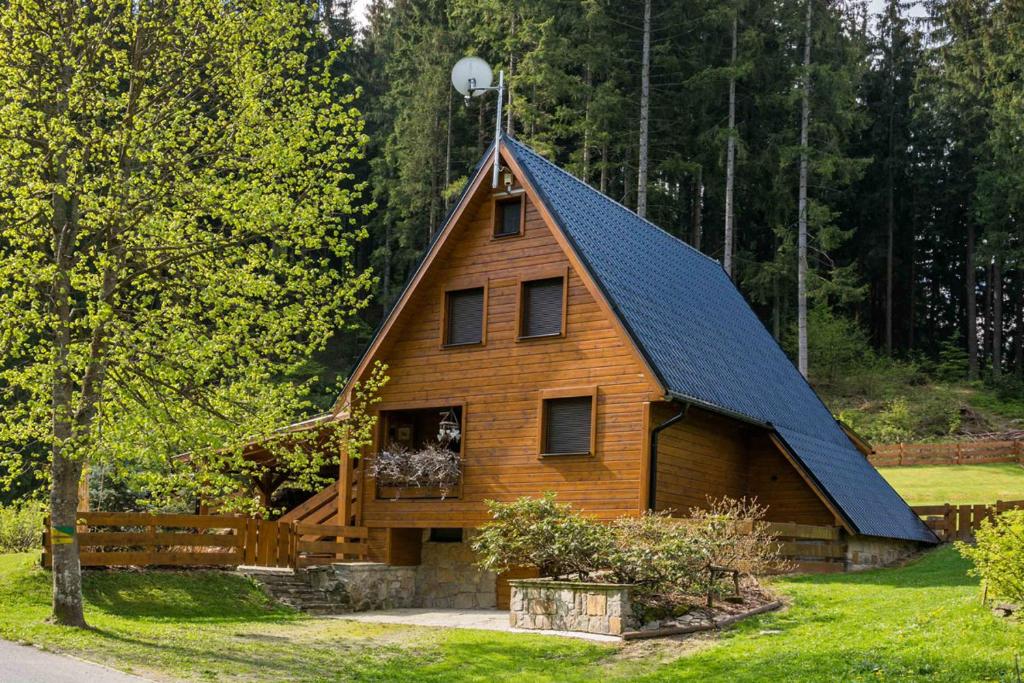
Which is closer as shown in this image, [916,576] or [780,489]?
[916,576]

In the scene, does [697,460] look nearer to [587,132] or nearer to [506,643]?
[506,643]

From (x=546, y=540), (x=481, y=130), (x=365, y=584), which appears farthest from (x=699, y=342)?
(x=481, y=130)

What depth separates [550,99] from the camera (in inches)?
1551

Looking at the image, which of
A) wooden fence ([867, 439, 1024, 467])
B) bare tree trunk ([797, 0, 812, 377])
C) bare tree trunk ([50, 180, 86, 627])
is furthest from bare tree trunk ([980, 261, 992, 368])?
bare tree trunk ([50, 180, 86, 627])

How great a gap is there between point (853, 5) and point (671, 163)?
23.2 m

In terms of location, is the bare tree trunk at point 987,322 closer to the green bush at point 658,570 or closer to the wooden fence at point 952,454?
the wooden fence at point 952,454

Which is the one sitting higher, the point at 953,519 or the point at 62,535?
the point at 953,519

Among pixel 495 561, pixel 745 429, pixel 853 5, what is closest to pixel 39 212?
pixel 495 561

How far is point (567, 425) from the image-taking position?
2030cm

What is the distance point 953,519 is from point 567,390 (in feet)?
37.8

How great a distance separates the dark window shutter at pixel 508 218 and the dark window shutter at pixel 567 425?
3.71 metres

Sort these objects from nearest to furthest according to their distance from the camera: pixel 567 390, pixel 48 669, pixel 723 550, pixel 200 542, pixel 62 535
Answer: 1. pixel 48 669
2. pixel 62 535
3. pixel 723 550
4. pixel 200 542
5. pixel 567 390

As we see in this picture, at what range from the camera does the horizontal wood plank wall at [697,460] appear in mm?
19500

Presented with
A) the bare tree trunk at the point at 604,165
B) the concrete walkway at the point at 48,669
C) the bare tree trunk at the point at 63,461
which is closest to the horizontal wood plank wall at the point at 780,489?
the bare tree trunk at the point at 63,461
